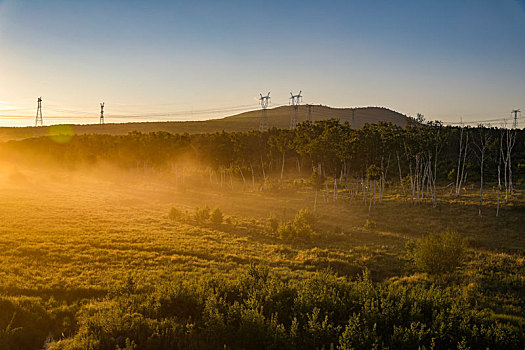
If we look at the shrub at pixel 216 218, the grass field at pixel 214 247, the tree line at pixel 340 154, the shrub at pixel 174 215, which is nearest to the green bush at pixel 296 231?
the grass field at pixel 214 247

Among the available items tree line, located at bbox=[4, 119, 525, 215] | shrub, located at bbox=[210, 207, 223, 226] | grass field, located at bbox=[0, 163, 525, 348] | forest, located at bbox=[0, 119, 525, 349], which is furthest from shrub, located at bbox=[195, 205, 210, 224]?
tree line, located at bbox=[4, 119, 525, 215]

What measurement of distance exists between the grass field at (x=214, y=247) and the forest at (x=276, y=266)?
0.12 meters

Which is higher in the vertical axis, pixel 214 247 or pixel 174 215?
pixel 174 215

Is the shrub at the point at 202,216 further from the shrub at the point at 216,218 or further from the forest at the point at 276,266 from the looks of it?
the shrub at the point at 216,218

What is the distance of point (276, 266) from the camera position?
2131 centimetres

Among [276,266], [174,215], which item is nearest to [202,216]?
[174,215]

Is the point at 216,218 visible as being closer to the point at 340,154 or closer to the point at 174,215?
the point at 174,215

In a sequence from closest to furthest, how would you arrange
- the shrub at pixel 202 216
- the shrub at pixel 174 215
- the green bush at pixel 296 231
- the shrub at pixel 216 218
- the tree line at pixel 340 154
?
the green bush at pixel 296 231
the shrub at pixel 216 218
the shrub at pixel 202 216
the shrub at pixel 174 215
the tree line at pixel 340 154

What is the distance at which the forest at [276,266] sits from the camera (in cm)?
1030

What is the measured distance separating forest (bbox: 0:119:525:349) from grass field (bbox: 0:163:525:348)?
0.12 metres

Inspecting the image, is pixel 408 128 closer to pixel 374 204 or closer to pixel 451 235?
pixel 374 204

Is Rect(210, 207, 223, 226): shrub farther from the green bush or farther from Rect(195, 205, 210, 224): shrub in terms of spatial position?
the green bush

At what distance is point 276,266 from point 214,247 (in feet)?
20.0

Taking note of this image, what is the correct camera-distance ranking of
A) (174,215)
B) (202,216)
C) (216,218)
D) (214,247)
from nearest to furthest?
(214,247), (216,218), (202,216), (174,215)
